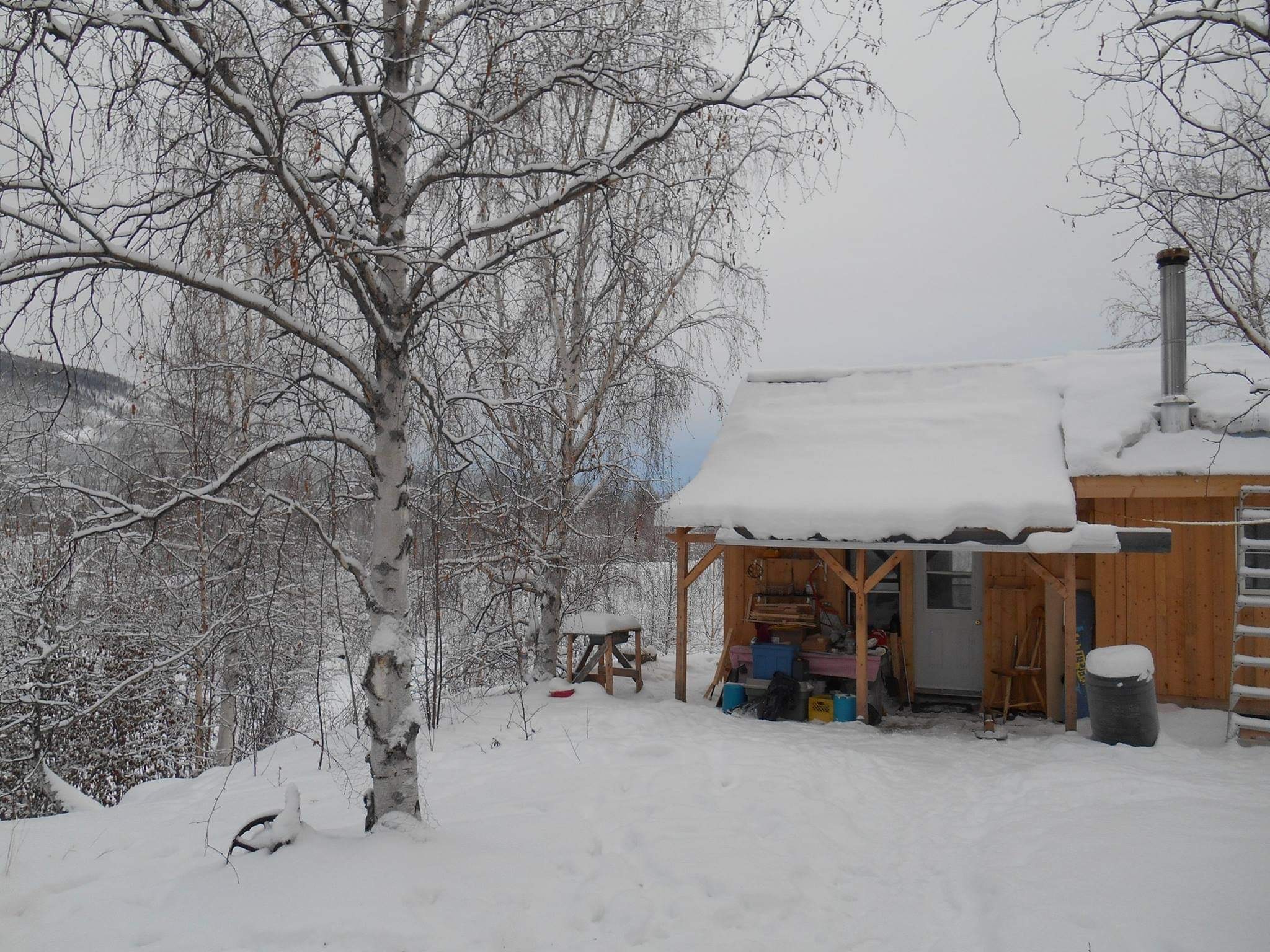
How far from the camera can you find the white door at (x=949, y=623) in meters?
10.7

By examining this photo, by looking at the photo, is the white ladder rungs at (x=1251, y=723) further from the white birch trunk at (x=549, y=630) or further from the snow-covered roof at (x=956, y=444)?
the white birch trunk at (x=549, y=630)

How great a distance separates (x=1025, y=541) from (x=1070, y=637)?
114 centimetres

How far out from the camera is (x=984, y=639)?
1032 centimetres

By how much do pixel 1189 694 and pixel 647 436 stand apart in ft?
23.1

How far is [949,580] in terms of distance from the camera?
10.9m

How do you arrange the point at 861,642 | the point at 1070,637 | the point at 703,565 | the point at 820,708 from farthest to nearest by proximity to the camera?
the point at 703,565, the point at 820,708, the point at 861,642, the point at 1070,637

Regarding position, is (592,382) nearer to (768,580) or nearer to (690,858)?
(768,580)

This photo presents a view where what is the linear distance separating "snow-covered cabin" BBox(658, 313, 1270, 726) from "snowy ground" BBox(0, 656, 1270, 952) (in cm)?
194

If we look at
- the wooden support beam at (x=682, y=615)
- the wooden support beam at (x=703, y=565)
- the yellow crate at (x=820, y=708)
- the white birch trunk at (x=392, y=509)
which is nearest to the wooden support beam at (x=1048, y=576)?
the yellow crate at (x=820, y=708)

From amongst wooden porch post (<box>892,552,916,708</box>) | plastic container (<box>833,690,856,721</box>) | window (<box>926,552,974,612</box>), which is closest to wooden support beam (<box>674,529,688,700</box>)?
plastic container (<box>833,690,856,721</box>)

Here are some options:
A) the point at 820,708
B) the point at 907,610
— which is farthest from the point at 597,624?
the point at 907,610

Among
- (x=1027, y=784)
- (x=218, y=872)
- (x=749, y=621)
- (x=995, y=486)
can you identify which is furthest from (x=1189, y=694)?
(x=218, y=872)

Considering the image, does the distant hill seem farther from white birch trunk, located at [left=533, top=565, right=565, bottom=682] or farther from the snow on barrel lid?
the snow on barrel lid

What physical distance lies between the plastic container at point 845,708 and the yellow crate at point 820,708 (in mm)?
124
